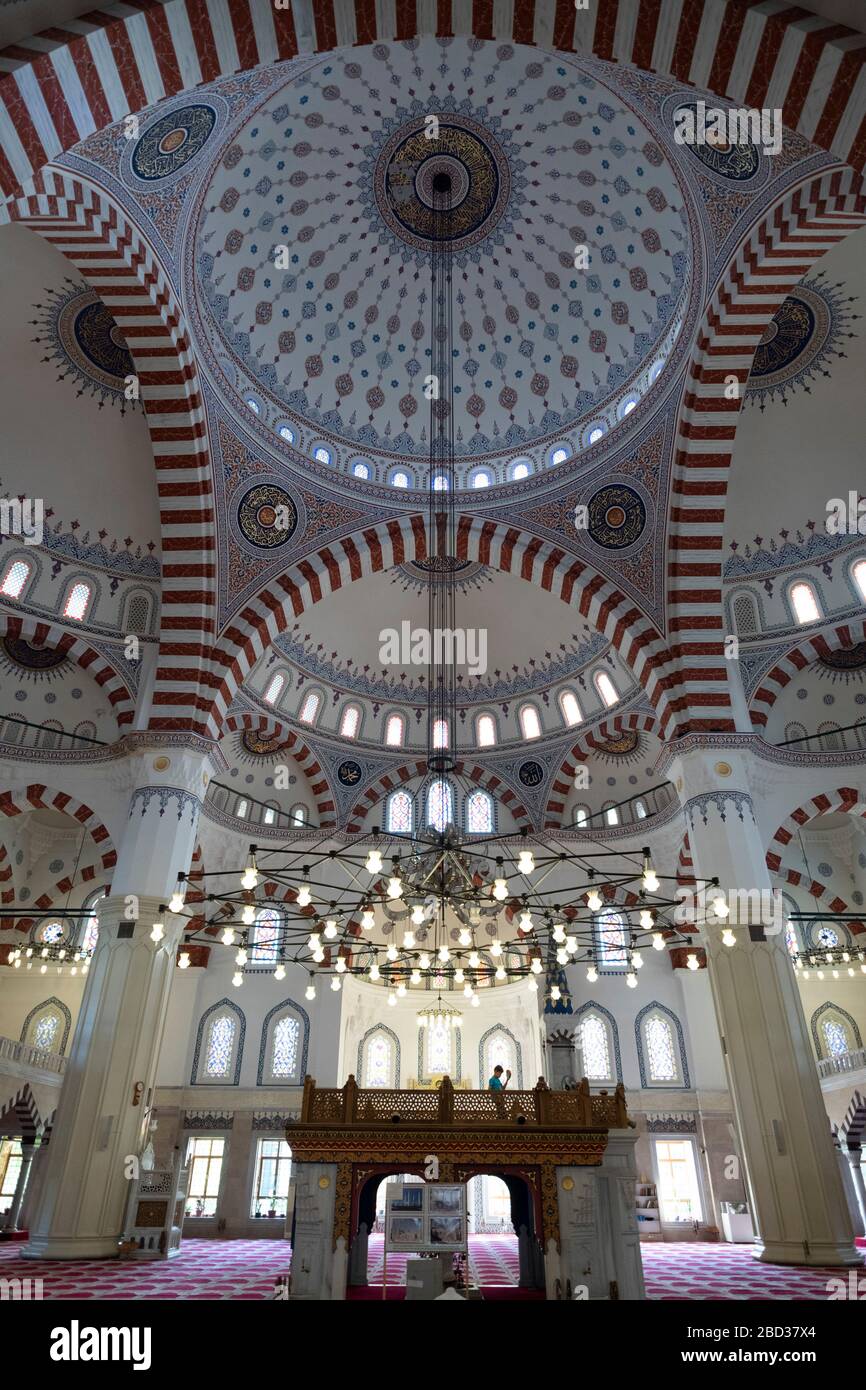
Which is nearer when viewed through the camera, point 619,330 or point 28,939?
point 619,330

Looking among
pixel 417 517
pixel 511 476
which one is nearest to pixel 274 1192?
pixel 417 517

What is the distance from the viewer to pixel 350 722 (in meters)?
17.3

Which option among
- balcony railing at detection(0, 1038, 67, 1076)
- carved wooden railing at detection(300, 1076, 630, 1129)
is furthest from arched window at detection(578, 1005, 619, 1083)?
balcony railing at detection(0, 1038, 67, 1076)

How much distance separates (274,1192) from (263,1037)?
8.56 feet

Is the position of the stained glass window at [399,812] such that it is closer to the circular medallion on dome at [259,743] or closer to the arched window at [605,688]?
the circular medallion on dome at [259,743]

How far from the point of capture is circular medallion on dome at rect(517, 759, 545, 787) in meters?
16.9

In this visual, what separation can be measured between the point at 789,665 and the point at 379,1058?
11254mm

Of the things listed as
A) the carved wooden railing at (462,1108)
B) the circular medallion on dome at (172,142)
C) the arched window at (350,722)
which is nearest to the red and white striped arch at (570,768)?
the arched window at (350,722)

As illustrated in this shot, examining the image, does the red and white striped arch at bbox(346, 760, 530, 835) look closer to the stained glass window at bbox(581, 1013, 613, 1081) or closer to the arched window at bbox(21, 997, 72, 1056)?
the stained glass window at bbox(581, 1013, 613, 1081)

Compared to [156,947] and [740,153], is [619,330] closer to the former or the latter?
[740,153]

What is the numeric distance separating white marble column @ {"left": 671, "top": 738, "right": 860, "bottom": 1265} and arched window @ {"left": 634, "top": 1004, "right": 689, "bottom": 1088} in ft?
19.3

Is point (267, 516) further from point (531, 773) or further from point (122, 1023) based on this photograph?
point (122, 1023)

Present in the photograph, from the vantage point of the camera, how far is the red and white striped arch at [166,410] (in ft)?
32.5

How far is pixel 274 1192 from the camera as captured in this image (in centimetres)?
1462
